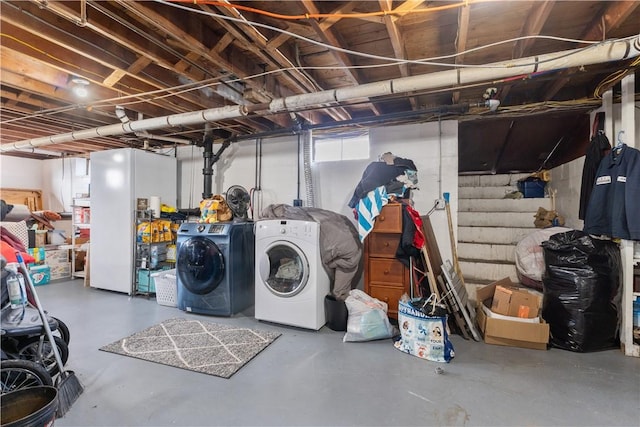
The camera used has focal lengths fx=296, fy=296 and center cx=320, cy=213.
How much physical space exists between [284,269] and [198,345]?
42.7 inches

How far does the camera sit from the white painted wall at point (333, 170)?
11.0ft

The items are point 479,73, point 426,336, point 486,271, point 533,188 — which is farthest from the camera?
point 533,188

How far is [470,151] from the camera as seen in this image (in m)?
4.86

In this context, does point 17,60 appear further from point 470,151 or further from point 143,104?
point 470,151

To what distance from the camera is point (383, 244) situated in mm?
3068

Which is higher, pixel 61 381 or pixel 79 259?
pixel 79 259

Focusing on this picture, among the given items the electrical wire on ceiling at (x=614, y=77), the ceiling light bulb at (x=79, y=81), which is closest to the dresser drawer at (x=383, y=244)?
the electrical wire on ceiling at (x=614, y=77)

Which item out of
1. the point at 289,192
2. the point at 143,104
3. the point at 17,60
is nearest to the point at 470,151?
the point at 289,192

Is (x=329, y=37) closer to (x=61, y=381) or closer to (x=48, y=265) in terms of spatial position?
(x=61, y=381)

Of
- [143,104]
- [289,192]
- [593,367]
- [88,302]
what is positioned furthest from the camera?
[289,192]

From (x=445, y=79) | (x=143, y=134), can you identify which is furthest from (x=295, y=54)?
(x=143, y=134)

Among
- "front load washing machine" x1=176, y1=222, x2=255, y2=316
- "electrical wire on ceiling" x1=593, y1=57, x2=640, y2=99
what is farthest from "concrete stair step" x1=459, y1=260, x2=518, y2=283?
"front load washing machine" x1=176, y1=222, x2=255, y2=316

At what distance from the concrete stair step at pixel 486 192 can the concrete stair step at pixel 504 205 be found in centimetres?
30

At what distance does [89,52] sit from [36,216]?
4.46m
